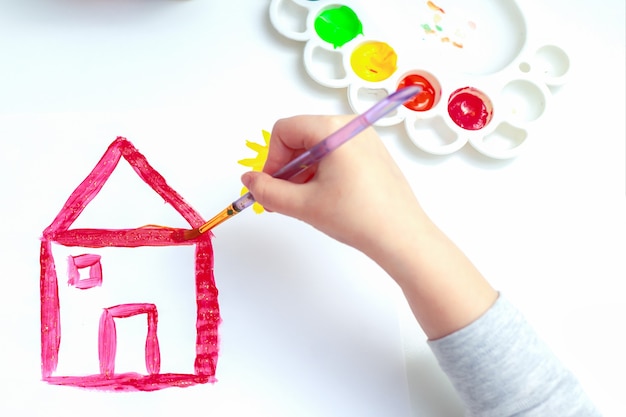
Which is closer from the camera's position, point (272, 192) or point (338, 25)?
point (272, 192)

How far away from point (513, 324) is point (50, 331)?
427 millimetres

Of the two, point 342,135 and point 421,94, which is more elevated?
point 421,94

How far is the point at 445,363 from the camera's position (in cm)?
58

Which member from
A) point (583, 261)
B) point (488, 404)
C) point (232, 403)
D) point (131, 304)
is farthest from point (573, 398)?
point (131, 304)

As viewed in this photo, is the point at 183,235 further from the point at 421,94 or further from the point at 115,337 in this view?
the point at 421,94

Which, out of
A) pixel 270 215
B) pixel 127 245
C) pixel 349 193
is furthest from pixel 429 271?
pixel 127 245

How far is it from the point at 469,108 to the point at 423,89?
0.06 m

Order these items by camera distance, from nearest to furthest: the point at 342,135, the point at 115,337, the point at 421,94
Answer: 1. the point at 342,135
2. the point at 115,337
3. the point at 421,94

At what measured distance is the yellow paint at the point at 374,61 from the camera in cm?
75

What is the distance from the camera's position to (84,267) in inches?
25.6

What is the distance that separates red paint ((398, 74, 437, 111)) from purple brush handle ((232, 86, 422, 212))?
22 centimetres

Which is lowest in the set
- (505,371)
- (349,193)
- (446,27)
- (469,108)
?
(505,371)

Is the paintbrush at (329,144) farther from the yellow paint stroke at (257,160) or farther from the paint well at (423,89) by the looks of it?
the paint well at (423,89)

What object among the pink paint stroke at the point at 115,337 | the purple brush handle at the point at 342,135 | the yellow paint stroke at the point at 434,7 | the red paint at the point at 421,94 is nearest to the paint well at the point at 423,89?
the red paint at the point at 421,94
